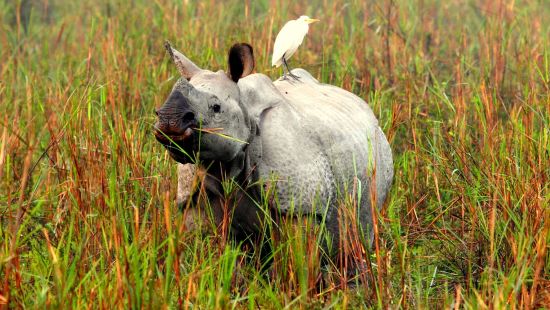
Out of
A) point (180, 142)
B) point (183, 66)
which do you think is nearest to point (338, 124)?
point (183, 66)

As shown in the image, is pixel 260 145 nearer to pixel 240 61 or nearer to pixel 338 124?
pixel 240 61

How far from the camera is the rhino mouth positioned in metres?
3.53

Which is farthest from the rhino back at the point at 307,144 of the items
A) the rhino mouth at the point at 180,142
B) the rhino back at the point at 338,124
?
the rhino mouth at the point at 180,142

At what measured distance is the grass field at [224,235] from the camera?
348 cm

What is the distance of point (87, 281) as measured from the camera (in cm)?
354

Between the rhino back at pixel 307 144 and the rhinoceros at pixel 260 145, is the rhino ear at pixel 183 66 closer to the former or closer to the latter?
the rhinoceros at pixel 260 145

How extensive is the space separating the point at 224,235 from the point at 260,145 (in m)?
0.40

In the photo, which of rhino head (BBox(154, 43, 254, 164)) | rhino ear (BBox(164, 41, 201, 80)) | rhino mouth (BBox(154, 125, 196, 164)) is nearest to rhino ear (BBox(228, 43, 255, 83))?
rhino head (BBox(154, 43, 254, 164))

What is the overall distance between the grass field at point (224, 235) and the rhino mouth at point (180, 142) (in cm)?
22

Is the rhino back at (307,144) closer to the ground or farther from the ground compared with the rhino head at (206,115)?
closer to the ground

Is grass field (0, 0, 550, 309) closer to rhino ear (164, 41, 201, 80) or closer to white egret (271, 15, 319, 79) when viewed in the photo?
rhino ear (164, 41, 201, 80)

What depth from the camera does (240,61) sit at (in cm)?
402

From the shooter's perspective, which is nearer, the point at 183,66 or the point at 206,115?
the point at 206,115

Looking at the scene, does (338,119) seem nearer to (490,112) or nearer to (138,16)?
(490,112)
